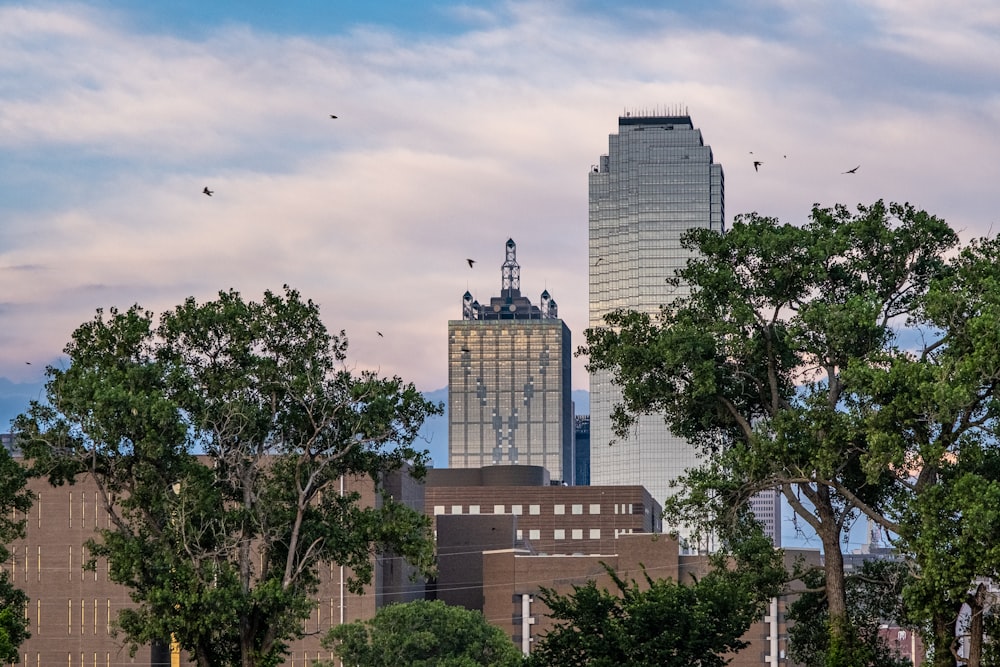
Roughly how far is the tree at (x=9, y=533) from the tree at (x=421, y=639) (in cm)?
6638

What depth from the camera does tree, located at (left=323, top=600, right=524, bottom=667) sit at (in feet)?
437

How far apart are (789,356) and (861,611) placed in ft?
33.1

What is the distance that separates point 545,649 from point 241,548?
13.8 metres

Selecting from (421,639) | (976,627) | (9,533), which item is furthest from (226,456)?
(421,639)

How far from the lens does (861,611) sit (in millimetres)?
61594

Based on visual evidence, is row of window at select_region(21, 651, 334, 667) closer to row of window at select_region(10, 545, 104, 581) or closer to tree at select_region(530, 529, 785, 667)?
row of window at select_region(10, 545, 104, 581)

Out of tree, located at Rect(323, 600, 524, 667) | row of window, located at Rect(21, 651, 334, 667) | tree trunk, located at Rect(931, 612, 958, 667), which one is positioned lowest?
row of window, located at Rect(21, 651, 334, 667)

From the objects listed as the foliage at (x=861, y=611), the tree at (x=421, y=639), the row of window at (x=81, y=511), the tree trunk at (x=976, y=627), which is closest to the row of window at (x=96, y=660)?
the row of window at (x=81, y=511)

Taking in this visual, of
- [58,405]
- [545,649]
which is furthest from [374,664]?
[58,405]

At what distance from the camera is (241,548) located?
55938mm

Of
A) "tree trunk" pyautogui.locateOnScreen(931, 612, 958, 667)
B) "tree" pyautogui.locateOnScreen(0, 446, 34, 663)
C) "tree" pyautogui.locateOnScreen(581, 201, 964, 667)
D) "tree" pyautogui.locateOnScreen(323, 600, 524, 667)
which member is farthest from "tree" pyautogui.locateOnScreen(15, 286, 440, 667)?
"tree" pyautogui.locateOnScreen(323, 600, 524, 667)

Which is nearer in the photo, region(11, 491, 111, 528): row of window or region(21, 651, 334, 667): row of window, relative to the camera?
region(21, 651, 334, 667): row of window

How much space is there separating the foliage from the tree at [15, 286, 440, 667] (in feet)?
47.4

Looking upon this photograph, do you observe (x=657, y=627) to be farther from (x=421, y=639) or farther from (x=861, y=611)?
(x=421, y=639)
